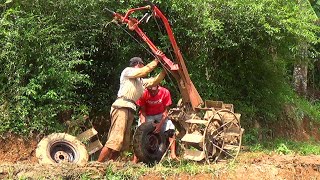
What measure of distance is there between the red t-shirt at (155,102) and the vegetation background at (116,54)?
115 cm

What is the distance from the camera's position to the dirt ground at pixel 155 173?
20.9ft

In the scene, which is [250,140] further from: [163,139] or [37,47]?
[37,47]

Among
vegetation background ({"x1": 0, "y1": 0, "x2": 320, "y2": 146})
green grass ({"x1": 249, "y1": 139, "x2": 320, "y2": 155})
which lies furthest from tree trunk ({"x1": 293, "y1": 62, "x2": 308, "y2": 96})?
green grass ({"x1": 249, "y1": 139, "x2": 320, "y2": 155})

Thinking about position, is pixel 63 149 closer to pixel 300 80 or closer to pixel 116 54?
pixel 116 54

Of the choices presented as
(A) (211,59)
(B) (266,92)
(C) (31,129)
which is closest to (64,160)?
(C) (31,129)

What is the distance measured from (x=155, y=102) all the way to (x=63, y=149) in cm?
184

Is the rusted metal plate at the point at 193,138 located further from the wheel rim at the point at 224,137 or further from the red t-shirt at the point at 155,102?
the red t-shirt at the point at 155,102

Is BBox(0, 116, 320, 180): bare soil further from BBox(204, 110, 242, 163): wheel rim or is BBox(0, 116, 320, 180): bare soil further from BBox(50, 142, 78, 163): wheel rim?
BBox(50, 142, 78, 163): wheel rim

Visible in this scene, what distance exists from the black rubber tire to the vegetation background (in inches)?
52.9

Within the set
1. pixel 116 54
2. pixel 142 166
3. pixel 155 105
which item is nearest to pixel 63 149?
pixel 142 166

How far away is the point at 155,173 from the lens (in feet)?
22.7

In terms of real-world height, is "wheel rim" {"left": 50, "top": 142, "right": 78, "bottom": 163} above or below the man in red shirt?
below

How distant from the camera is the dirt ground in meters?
6.38

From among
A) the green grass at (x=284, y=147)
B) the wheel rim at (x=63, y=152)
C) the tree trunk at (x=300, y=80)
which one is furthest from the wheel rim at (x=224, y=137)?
the tree trunk at (x=300, y=80)
